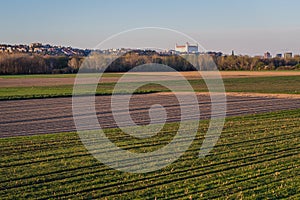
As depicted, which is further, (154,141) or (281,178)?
(154,141)

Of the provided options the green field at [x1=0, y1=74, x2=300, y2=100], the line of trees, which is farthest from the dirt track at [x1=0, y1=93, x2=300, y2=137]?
the line of trees

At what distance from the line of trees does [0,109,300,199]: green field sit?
2114 inches

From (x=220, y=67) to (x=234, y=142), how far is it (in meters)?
102

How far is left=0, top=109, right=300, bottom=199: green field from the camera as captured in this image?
377 inches

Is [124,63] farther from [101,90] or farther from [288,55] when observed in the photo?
[288,55]

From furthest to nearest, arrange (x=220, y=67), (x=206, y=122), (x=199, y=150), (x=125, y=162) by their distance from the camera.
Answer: (x=220, y=67), (x=206, y=122), (x=199, y=150), (x=125, y=162)

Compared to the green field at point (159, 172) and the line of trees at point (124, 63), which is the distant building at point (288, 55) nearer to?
the line of trees at point (124, 63)

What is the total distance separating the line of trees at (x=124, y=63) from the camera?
80125 millimetres

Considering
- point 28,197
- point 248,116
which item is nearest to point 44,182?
point 28,197

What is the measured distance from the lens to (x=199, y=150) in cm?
1432

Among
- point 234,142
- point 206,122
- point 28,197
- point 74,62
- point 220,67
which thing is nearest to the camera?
point 28,197

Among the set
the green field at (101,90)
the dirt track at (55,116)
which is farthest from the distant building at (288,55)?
the dirt track at (55,116)

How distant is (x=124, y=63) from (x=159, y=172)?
78671mm

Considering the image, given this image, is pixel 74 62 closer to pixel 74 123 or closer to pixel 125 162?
pixel 74 123
